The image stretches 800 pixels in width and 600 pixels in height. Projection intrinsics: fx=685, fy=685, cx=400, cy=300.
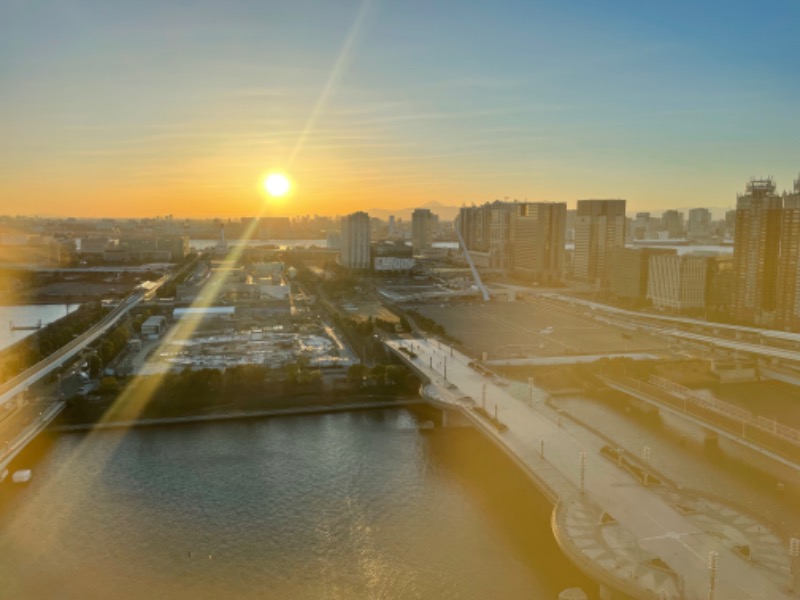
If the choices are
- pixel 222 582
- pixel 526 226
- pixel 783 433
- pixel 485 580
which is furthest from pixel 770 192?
pixel 222 582

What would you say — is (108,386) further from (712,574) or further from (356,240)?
(356,240)

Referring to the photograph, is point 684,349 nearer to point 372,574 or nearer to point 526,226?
point 372,574

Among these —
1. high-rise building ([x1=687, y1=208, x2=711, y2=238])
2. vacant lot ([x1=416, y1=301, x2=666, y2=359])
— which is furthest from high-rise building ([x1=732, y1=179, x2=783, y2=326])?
high-rise building ([x1=687, y1=208, x2=711, y2=238])

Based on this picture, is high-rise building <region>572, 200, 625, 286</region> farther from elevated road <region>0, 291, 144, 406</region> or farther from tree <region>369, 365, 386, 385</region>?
elevated road <region>0, 291, 144, 406</region>

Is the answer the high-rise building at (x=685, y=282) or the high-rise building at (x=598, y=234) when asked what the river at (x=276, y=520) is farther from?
the high-rise building at (x=598, y=234)

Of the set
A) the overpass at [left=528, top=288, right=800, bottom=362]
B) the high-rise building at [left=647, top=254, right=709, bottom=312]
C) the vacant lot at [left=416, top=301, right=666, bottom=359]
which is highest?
the high-rise building at [left=647, top=254, right=709, bottom=312]

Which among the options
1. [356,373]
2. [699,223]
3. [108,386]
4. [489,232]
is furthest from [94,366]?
[699,223]

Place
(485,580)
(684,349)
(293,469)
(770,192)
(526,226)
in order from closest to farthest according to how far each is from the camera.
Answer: (485,580) < (293,469) < (684,349) < (770,192) < (526,226)
